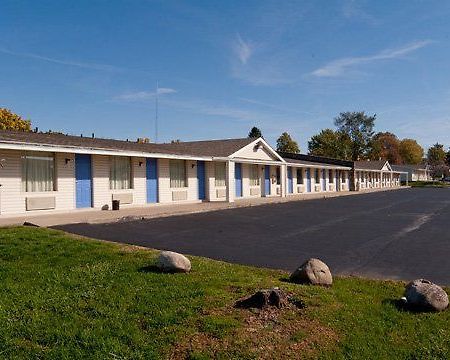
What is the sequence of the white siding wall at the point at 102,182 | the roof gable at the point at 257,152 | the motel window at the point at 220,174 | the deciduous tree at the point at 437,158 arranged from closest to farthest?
the white siding wall at the point at 102,182 < the motel window at the point at 220,174 < the roof gable at the point at 257,152 < the deciduous tree at the point at 437,158

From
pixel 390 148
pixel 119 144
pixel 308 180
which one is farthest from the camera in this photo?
pixel 390 148

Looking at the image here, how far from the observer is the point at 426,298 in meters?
5.37

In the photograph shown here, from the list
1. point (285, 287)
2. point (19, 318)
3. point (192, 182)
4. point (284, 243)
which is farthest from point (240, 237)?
point (192, 182)

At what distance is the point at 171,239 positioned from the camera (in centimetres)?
1161

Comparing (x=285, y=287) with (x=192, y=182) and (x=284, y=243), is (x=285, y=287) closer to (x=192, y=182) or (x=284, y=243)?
(x=284, y=243)

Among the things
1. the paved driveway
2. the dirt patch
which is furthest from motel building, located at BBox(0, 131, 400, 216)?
the dirt patch

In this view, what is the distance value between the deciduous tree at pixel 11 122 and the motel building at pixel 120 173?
20592 millimetres

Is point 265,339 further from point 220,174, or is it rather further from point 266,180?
point 266,180

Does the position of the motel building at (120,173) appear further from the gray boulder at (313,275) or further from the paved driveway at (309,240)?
the gray boulder at (313,275)

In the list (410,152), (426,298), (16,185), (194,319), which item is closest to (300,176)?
(16,185)

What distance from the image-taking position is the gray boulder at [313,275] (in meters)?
6.47

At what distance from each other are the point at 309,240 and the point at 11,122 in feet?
132

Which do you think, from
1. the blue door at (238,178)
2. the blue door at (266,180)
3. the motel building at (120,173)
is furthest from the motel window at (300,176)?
the blue door at (238,178)

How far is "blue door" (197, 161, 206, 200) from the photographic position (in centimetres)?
2606
